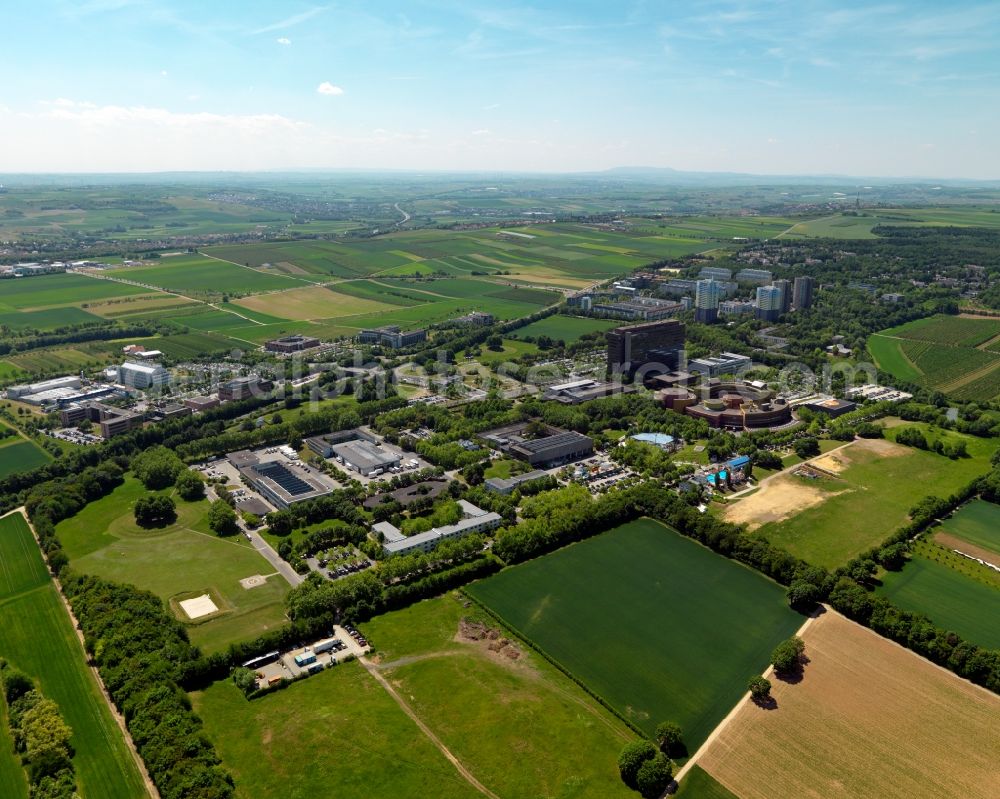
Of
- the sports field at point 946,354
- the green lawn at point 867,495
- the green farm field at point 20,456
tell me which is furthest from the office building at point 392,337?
the sports field at point 946,354

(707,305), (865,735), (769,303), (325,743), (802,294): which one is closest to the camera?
(325,743)

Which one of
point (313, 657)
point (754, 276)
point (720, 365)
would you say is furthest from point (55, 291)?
point (754, 276)

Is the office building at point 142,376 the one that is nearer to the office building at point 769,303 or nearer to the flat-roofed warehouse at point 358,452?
the flat-roofed warehouse at point 358,452

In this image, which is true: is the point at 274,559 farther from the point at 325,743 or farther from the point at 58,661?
the point at 325,743

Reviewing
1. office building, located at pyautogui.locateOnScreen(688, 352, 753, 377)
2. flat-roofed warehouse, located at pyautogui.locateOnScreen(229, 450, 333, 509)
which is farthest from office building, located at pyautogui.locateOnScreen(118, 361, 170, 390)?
office building, located at pyautogui.locateOnScreen(688, 352, 753, 377)

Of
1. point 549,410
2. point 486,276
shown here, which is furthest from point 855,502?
point 486,276

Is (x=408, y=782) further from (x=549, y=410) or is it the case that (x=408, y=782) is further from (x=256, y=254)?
(x=256, y=254)
